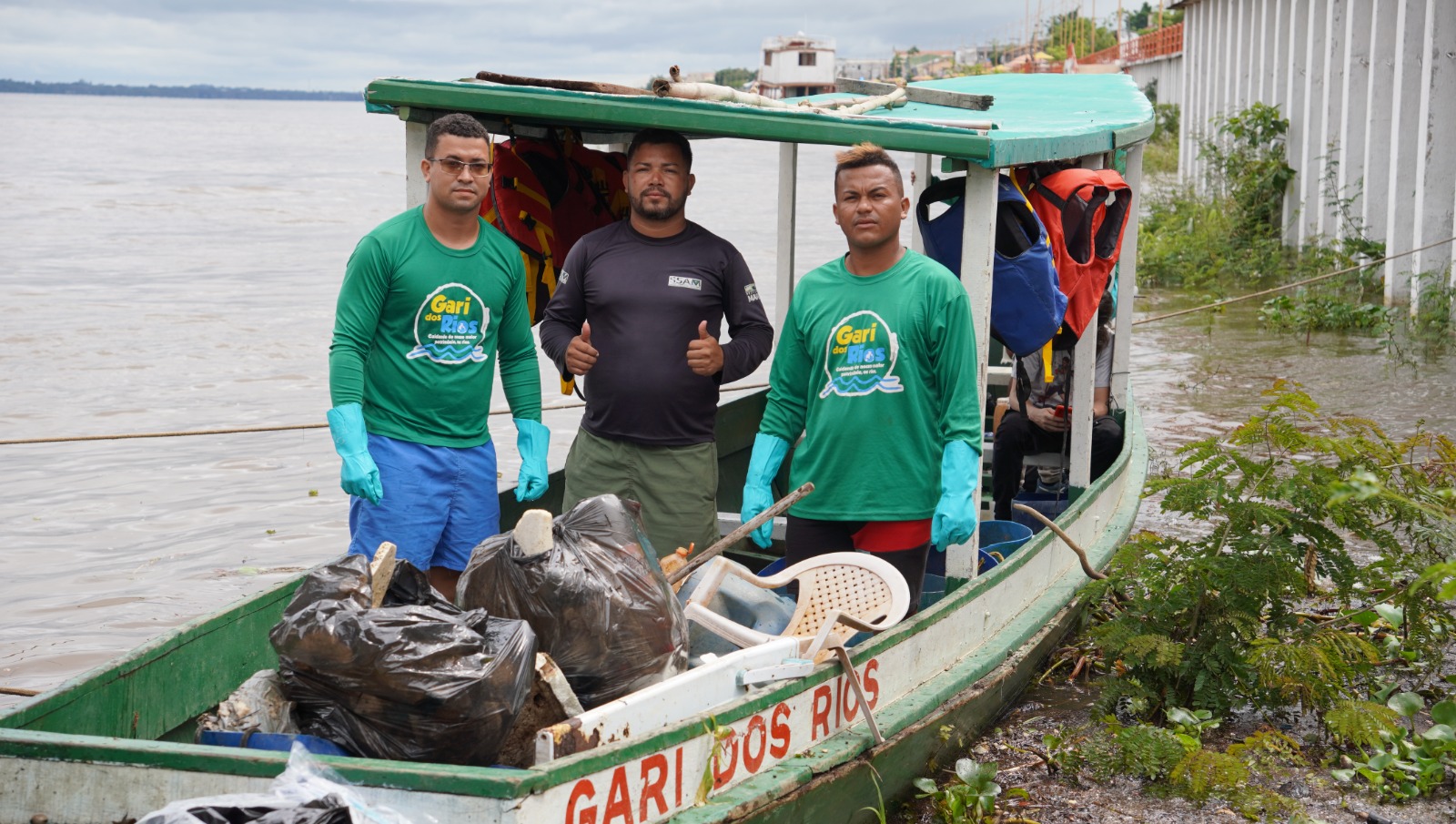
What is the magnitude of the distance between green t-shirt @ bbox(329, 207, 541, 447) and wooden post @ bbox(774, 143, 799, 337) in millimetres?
2567

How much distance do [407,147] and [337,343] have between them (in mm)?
883

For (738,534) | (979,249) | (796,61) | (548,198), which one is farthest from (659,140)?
(796,61)

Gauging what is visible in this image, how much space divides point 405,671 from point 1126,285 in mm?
4895

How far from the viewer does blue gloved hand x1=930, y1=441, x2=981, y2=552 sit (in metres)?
4.33

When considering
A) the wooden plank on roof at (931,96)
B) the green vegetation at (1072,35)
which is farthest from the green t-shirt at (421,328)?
the green vegetation at (1072,35)

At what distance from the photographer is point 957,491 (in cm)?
433

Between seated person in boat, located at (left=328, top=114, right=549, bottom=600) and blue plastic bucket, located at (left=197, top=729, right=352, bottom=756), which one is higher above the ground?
seated person in boat, located at (left=328, top=114, right=549, bottom=600)

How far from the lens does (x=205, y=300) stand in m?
20.3

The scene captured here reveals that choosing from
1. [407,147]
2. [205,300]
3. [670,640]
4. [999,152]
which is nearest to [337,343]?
[407,147]

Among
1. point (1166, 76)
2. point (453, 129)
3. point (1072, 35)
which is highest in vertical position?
point (1072, 35)

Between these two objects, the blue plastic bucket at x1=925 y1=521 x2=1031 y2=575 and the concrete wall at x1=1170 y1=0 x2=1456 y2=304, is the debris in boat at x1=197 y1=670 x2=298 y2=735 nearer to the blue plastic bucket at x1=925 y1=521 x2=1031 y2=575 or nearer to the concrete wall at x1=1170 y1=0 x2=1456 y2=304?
the blue plastic bucket at x1=925 y1=521 x2=1031 y2=575

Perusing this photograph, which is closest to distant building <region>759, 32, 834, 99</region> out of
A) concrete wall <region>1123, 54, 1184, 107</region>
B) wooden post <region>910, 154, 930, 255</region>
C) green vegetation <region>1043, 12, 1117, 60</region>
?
green vegetation <region>1043, 12, 1117, 60</region>

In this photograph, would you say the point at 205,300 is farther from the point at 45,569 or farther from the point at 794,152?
the point at 794,152

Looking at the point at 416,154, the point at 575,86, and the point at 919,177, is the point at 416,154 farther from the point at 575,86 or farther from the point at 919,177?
the point at 919,177
